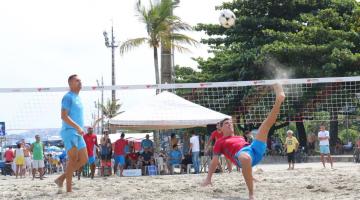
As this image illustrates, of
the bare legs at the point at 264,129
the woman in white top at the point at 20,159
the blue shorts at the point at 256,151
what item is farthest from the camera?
the woman in white top at the point at 20,159

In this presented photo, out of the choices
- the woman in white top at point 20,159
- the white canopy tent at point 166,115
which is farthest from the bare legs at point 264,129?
the woman in white top at point 20,159

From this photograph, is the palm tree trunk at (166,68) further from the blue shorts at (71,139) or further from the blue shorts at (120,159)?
the blue shorts at (71,139)

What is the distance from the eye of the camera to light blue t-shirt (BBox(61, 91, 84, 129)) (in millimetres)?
8719

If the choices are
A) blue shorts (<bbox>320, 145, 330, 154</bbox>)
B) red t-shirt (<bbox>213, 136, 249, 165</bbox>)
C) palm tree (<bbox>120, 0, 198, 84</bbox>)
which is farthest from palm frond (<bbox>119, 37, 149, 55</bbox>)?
Answer: red t-shirt (<bbox>213, 136, 249, 165</bbox>)

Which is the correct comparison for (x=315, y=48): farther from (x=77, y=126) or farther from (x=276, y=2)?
(x=77, y=126)

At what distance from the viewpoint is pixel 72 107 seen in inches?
345

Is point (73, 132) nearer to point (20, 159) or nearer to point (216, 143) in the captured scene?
point (216, 143)

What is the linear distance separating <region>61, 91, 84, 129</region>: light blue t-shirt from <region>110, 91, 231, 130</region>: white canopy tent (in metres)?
9.17

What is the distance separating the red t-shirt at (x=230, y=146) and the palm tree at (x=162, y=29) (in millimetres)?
16108

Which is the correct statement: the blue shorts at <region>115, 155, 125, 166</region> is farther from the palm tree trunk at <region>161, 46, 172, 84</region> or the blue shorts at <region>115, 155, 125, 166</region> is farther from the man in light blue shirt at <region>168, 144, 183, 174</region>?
the palm tree trunk at <region>161, 46, 172, 84</region>

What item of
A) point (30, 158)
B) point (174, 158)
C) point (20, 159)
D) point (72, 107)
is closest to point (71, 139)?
point (72, 107)

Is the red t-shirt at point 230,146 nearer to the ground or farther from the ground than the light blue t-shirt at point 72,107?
nearer to the ground

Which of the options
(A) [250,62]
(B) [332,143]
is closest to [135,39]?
(A) [250,62]

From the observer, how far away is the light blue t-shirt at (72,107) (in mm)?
8719
